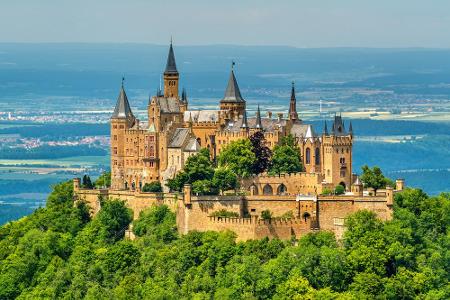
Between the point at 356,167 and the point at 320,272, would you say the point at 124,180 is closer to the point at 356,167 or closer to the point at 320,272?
the point at 320,272

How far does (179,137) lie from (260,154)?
5.67 meters

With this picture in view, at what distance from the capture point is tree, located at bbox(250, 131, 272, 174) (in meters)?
89.6

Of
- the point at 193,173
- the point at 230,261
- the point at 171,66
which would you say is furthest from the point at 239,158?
the point at 230,261

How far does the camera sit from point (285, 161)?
89375mm

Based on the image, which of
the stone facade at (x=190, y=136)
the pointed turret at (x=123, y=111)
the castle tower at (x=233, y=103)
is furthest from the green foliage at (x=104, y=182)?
the castle tower at (x=233, y=103)

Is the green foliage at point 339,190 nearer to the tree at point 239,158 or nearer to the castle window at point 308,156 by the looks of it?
the castle window at point 308,156

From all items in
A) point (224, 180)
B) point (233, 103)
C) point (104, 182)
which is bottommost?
point (104, 182)

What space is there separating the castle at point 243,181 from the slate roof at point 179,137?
0.20ft

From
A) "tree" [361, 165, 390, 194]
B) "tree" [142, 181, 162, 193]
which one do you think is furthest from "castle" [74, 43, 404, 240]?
"tree" [361, 165, 390, 194]

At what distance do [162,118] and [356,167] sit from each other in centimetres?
10682

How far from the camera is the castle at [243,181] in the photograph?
267ft

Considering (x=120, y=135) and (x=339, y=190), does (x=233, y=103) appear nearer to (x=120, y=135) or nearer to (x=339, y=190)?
(x=120, y=135)

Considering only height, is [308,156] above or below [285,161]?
above

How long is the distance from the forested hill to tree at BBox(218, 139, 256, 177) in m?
5.15
